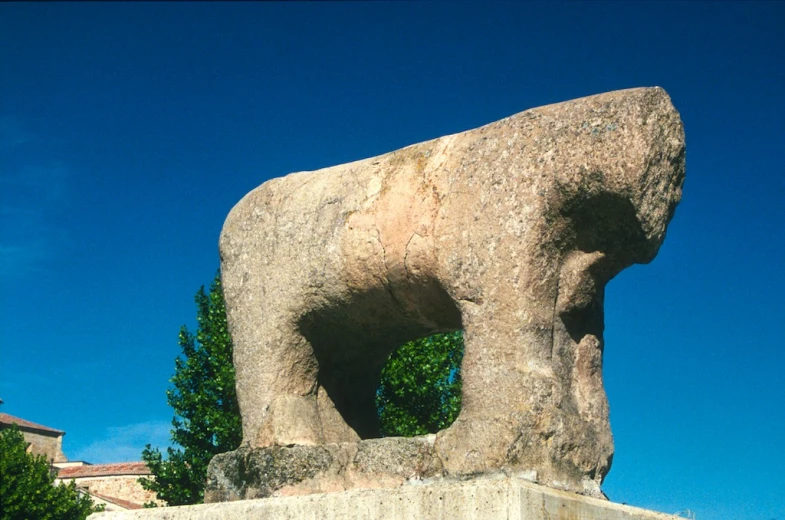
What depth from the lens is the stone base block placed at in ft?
17.1

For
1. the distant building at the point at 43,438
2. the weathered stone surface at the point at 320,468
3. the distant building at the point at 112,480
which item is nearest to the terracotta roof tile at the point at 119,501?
the distant building at the point at 112,480

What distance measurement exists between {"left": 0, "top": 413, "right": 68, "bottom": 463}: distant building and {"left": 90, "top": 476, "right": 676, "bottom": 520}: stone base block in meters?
45.9

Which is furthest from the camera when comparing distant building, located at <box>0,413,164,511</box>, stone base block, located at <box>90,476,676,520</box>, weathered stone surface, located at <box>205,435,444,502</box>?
distant building, located at <box>0,413,164,511</box>

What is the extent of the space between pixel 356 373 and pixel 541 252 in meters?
2.15

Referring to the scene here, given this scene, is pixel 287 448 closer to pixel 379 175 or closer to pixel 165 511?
pixel 165 511

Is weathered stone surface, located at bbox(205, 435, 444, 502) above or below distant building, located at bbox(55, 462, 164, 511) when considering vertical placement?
below

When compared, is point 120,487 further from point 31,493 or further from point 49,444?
point 31,493

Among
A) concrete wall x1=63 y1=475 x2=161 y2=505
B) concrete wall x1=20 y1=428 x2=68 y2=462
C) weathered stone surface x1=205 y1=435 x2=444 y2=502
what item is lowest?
weathered stone surface x1=205 y1=435 x2=444 y2=502

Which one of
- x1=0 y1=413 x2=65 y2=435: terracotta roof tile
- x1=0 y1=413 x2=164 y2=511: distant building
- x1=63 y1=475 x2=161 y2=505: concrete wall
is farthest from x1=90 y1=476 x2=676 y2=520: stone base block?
x1=0 y1=413 x2=65 y2=435: terracotta roof tile

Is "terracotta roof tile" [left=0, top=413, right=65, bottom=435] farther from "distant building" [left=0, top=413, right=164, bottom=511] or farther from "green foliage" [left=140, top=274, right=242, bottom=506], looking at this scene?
"green foliage" [left=140, top=274, right=242, bottom=506]

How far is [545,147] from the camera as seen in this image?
5914mm

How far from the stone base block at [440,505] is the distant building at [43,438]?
4595 centimetres

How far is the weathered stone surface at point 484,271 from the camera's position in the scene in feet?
18.7

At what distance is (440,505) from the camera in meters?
5.43
